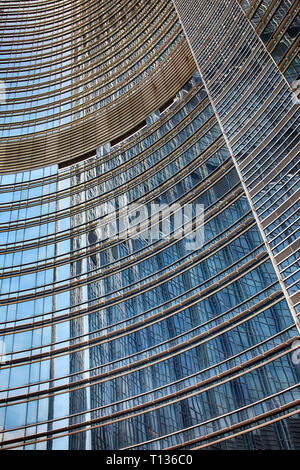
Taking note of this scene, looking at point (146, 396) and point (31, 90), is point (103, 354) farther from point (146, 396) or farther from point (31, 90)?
point (31, 90)

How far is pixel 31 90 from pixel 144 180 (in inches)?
799

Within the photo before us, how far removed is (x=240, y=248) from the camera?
23.4 meters

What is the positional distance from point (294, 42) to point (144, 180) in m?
12.9

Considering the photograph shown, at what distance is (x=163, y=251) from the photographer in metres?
27.6

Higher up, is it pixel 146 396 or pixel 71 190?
pixel 71 190

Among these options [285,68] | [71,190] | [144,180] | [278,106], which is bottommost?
[278,106]

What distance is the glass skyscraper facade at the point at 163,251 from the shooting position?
20344mm

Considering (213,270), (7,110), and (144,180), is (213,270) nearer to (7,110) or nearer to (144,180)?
(144,180)

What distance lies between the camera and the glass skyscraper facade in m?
20.3

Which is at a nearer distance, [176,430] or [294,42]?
[176,430]

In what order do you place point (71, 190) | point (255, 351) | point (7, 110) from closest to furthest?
1. point (255, 351)
2. point (71, 190)
3. point (7, 110)

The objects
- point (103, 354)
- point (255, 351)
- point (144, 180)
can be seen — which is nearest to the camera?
point (255, 351)

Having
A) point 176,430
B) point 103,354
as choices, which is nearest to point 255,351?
point 176,430

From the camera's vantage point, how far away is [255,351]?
20250 millimetres
